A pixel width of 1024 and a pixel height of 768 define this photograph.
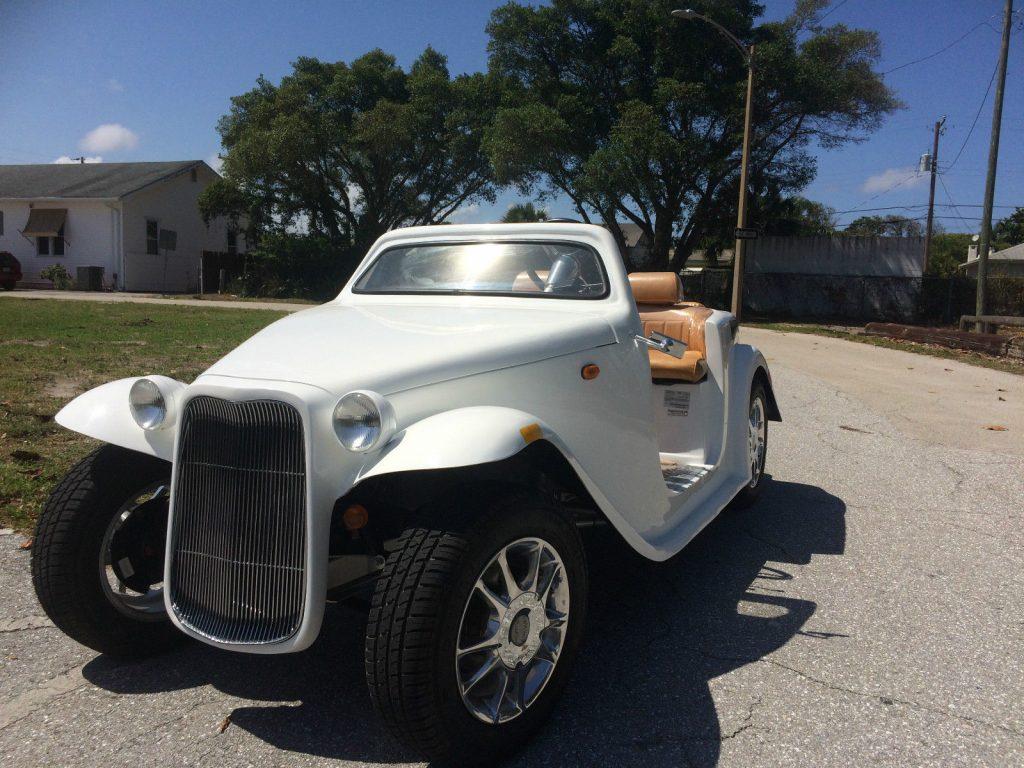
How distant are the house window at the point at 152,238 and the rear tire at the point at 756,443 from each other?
3431 centimetres

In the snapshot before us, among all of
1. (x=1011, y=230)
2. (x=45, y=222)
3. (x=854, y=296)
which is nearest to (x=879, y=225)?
(x=1011, y=230)

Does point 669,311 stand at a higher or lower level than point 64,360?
higher

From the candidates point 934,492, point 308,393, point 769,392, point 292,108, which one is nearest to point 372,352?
point 308,393

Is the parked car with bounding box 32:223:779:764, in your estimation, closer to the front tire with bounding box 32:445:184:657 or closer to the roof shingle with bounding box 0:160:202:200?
the front tire with bounding box 32:445:184:657

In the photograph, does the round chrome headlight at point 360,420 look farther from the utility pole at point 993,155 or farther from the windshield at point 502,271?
the utility pole at point 993,155

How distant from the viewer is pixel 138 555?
3.07m

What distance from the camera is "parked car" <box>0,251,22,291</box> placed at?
97.7 feet

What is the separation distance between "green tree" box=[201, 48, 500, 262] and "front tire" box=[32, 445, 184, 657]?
99.0 feet

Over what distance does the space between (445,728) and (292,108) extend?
114ft

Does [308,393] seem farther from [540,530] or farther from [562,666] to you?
[562,666]

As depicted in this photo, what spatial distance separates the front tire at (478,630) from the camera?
221 cm

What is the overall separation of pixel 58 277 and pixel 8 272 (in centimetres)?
226

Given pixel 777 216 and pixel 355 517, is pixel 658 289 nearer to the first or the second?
pixel 355 517

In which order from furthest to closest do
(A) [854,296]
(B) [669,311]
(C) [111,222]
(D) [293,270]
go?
(D) [293,270], (C) [111,222], (A) [854,296], (B) [669,311]
